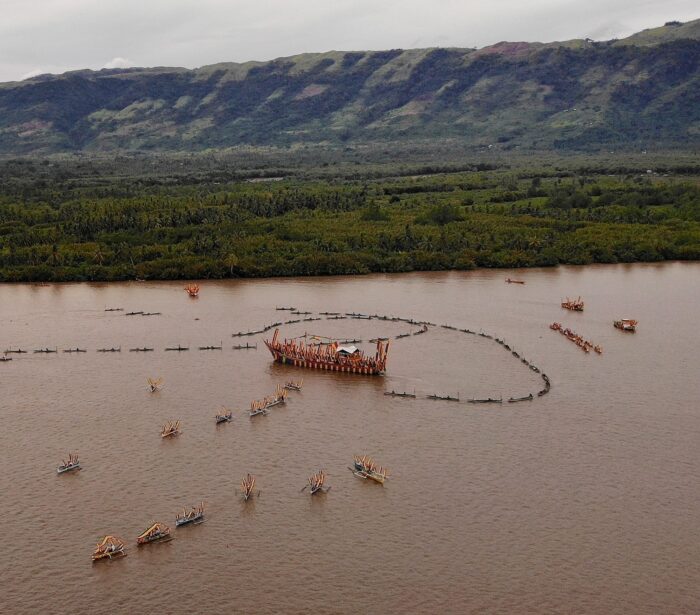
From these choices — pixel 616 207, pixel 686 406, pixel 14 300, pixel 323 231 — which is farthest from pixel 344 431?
pixel 616 207

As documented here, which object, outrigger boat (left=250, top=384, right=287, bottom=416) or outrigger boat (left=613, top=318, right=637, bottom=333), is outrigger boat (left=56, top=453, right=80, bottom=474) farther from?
outrigger boat (left=613, top=318, right=637, bottom=333)

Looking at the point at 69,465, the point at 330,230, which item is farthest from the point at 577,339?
the point at 330,230

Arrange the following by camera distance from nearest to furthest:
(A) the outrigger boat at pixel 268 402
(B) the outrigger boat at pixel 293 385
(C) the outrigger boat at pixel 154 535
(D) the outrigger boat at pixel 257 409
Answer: (C) the outrigger boat at pixel 154 535 < (D) the outrigger boat at pixel 257 409 < (A) the outrigger boat at pixel 268 402 < (B) the outrigger boat at pixel 293 385

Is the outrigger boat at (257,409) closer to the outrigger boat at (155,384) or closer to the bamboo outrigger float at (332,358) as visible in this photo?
the outrigger boat at (155,384)

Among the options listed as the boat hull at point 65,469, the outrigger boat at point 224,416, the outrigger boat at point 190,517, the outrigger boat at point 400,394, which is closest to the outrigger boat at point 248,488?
Answer: the outrigger boat at point 190,517

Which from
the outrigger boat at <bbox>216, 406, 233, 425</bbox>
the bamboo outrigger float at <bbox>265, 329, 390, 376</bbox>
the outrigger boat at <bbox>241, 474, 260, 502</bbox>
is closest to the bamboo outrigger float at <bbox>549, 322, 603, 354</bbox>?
the bamboo outrigger float at <bbox>265, 329, 390, 376</bbox>
